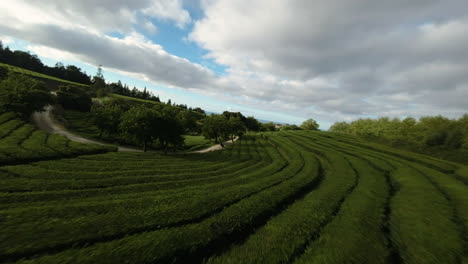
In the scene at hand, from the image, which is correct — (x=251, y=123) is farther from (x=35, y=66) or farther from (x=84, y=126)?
(x=35, y=66)

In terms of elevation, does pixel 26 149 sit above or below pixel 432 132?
below

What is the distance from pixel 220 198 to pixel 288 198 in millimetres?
5366

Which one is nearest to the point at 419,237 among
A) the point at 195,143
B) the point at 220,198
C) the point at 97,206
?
the point at 220,198

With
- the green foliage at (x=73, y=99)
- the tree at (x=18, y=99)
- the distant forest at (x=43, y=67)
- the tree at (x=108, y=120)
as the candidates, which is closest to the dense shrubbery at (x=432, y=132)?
the tree at (x=108, y=120)

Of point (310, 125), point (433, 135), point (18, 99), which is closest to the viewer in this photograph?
point (18, 99)

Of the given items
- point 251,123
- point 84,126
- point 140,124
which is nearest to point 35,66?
point 84,126

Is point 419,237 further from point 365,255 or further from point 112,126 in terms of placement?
point 112,126

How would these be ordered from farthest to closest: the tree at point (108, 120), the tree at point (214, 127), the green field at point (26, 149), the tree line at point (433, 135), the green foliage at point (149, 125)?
the tree at point (214, 127) < the tree at point (108, 120) < the tree line at point (433, 135) < the green foliage at point (149, 125) < the green field at point (26, 149)

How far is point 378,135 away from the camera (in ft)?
216

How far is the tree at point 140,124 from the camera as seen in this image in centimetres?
3070

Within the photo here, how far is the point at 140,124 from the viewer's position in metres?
30.8

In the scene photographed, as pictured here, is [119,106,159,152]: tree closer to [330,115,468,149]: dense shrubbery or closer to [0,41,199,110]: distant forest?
[330,115,468,149]: dense shrubbery

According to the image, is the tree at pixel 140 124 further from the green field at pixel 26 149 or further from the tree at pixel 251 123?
the tree at pixel 251 123

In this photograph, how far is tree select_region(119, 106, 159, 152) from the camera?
101 ft
